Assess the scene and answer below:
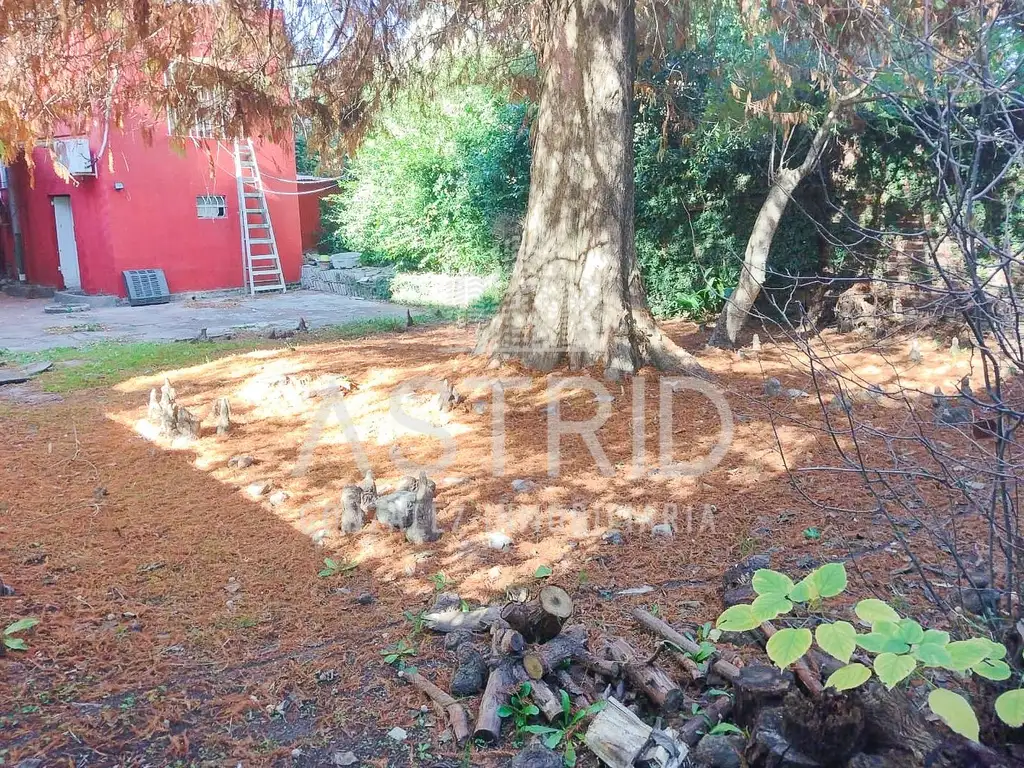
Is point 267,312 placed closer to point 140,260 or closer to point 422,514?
point 140,260

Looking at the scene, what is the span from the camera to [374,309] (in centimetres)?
1270

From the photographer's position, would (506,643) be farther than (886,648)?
Yes

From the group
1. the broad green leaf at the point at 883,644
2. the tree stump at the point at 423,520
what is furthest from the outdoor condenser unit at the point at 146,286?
the broad green leaf at the point at 883,644

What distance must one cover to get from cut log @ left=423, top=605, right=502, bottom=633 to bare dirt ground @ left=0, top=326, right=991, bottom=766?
0.06 meters

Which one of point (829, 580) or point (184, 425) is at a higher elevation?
point (829, 580)

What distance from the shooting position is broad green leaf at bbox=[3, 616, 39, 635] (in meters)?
2.83

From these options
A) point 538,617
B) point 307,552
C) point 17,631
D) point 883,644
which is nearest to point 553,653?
point 538,617

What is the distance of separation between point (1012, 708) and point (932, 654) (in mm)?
251

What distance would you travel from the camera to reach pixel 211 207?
51.7 feet

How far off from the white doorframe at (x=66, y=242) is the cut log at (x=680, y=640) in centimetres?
1608

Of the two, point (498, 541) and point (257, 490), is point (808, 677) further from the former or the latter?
point (257, 490)

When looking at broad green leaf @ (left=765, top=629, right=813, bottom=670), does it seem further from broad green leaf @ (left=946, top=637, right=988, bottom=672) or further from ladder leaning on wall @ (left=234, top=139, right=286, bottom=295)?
ladder leaning on wall @ (left=234, top=139, right=286, bottom=295)

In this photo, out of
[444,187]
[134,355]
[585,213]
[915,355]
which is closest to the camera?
[585,213]

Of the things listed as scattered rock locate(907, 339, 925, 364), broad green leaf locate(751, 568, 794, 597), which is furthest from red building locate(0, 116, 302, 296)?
broad green leaf locate(751, 568, 794, 597)
